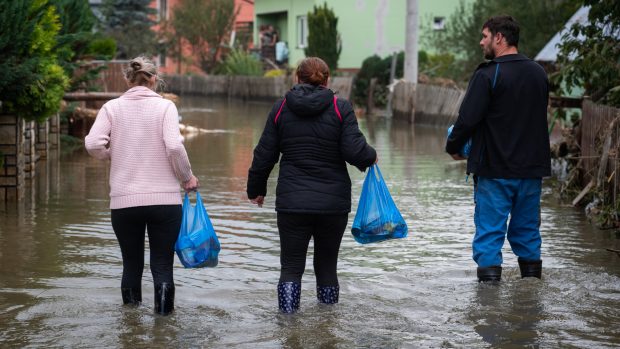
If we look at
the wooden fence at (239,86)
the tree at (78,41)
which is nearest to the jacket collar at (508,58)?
the tree at (78,41)

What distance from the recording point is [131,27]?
45.3 metres

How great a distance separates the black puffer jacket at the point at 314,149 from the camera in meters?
6.73

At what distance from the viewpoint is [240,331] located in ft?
21.6

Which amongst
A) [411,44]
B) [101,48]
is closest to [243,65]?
[411,44]

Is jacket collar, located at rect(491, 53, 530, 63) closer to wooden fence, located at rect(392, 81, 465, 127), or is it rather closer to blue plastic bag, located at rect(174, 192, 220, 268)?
blue plastic bag, located at rect(174, 192, 220, 268)

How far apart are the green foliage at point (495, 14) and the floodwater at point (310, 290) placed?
13568 millimetres

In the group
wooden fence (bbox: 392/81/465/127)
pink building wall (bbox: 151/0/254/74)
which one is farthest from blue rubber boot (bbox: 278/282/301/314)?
pink building wall (bbox: 151/0/254/74)

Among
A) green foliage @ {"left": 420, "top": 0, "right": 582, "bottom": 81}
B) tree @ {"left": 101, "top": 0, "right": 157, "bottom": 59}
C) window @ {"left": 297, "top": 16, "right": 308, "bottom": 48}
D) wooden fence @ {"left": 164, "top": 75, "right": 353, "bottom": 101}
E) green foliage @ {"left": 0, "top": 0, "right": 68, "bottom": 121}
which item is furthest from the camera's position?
window @ {"left": 297, "top": 16, "right": 308, "bottom": 48}

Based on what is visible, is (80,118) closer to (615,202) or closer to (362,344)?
(615,202)

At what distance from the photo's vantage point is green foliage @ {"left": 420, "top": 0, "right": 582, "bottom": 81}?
27641mm

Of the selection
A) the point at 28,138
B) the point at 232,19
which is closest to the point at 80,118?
the point at 28,138

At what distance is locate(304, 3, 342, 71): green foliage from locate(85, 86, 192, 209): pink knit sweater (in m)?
37.9

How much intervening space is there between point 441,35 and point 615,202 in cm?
2934

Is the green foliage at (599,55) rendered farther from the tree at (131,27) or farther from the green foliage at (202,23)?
the green foliage at (202,23)
